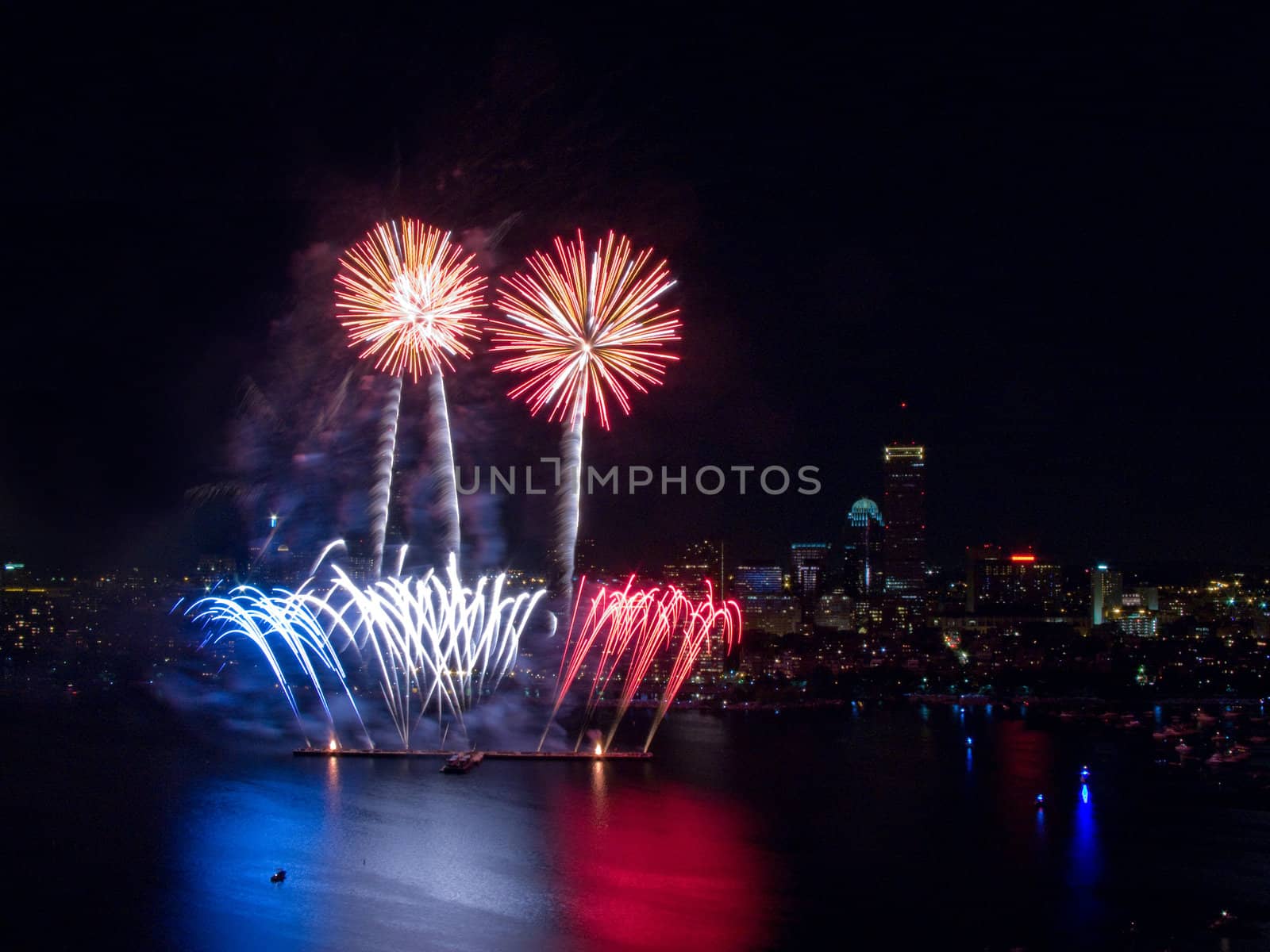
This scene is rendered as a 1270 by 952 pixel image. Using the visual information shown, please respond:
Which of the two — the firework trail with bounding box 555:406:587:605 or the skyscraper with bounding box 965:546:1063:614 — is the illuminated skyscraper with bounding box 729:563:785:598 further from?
the firework trail with bounding box 555:406:587:605

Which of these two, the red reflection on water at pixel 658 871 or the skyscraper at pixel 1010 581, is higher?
the skyscraper at pixel 1010 581

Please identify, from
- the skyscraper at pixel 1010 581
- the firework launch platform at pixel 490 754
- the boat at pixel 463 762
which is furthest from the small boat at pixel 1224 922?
the skyscraper at pixel 1010 581

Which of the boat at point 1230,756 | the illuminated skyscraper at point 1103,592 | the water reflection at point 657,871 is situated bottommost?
the water reflection at point 657,871

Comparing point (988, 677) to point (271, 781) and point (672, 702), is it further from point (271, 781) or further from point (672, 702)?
point (271, 781)

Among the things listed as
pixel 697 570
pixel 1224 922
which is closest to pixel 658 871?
pixel 1224 922

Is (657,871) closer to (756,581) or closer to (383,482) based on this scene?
(383,482)

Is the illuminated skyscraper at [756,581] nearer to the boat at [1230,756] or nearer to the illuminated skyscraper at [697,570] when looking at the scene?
the illuminated skyscraper at [697,570]

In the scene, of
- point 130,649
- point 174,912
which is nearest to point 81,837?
point 174,912

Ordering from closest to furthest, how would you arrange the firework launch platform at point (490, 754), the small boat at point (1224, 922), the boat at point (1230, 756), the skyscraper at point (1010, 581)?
1. the small boat at point (1224, 922)
2. the firework launch platform at point (490, 754)
3. the boat at point (1230, 756)
4. the skyscraper at point (1010, 581)
